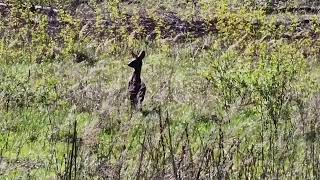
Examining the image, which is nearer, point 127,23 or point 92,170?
point 92,170

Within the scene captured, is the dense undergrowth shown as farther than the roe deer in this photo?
No

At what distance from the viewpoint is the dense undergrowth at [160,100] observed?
150 inches

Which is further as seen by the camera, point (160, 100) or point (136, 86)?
point (136, 86)

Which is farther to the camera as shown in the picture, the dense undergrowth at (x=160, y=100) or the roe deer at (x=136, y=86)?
the roe deer at (x=136, y=86)

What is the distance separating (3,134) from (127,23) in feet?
30.8

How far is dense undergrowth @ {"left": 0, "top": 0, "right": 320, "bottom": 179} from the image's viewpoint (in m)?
3.80

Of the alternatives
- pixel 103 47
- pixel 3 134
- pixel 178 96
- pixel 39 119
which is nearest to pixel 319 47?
pixel 103 47

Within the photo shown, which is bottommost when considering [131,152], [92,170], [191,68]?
[191,68]

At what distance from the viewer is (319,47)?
44.5ft

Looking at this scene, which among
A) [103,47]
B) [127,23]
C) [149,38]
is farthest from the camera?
[127,23]

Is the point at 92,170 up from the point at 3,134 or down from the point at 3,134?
up

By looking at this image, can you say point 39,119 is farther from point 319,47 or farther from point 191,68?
point 319,47

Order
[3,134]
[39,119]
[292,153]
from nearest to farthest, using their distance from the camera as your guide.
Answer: [292,153], [3,134], [39,119]

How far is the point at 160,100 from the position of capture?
A: 8.20 metres
